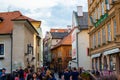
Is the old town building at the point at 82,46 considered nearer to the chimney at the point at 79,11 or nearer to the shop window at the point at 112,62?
the chimney at the point at 79,11

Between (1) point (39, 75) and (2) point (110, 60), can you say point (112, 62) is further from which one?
(1) point (39, 75)

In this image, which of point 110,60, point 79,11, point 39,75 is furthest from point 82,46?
point 39,75

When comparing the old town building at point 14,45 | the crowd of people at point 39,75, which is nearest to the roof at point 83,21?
the old town building at point 14,45

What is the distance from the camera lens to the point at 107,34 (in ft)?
106

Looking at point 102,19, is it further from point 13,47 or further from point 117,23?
point 13,47

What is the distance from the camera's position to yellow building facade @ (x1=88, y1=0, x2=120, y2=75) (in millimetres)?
26906

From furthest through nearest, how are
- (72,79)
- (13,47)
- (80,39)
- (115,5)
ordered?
1. (80,39)
2. (13,47)
3. (115,5)
4. (72,79)

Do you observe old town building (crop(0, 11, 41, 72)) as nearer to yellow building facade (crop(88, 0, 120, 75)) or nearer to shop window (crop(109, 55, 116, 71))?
yellow building facade (crop(88, 0, 120, 75))

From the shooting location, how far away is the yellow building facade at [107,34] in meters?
26.9

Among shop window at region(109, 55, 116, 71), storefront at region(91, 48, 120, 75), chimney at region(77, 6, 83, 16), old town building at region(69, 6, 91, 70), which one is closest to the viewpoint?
storefront at region(91, 48, 120, 75)

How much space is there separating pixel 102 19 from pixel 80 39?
22.7 m

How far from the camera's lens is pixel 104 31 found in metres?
34.2

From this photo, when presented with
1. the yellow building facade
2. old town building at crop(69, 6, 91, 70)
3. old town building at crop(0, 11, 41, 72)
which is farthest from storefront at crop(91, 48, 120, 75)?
old town building at crop(69, 6, 91, 70)

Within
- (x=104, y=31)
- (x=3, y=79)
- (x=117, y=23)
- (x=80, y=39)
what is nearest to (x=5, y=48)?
(x=104, y=31)
